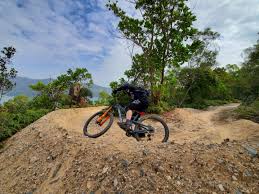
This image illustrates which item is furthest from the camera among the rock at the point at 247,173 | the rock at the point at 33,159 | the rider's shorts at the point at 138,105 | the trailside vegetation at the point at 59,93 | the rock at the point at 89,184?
the trailside vegetation at the point at 59,93

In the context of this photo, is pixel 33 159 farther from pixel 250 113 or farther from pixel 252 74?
pixel 252 74

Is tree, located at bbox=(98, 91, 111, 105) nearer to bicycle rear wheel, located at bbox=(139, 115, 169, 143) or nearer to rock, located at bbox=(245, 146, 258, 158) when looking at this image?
bicycle rear wheel, located at bbox=(139, 115, 169, 143)

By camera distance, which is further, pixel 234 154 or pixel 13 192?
pixel 13 192

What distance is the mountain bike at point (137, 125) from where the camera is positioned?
7352mm

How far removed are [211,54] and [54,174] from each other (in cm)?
2307

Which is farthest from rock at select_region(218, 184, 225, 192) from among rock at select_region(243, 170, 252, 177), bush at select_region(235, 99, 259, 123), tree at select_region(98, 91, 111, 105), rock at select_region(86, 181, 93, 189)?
tree at select_region(98, 91, 111, 105)

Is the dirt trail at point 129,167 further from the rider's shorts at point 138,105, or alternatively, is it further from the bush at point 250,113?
the bush at point 250,113

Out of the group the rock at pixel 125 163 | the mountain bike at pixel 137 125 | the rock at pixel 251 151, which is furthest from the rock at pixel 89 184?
the rock at pixel 251 151

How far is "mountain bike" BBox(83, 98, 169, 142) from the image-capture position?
7.35m

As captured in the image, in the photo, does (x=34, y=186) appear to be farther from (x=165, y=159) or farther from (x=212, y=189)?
(x=212, y=189)

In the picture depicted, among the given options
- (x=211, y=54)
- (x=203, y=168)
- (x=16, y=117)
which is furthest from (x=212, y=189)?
(x=211, y=54)

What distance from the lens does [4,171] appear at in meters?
9.45

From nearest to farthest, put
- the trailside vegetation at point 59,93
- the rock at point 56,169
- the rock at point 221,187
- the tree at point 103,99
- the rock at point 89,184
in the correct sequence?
the rock at point 221,187 → the rock at point 89,184 → the rock at point 56,169 → the trailside vegetation at point 59,93 → the tree at point 103,99

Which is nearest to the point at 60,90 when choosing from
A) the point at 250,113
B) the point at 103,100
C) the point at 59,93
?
the point at 59,93
